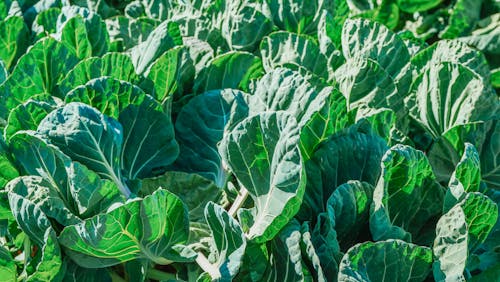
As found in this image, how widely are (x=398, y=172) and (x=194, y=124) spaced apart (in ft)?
1.87

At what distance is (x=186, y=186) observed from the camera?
5.24 feet

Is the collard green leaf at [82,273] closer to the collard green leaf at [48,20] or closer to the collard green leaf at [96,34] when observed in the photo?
the collard green leaf at [96,34]

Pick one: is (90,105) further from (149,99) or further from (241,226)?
(241,226)

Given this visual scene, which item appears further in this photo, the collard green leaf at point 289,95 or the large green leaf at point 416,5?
the large green leaf at point 416,5

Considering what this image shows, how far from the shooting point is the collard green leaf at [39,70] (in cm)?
170

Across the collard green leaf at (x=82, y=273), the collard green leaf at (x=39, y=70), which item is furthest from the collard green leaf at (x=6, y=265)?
the collard green leaf at (x=39, y=70)

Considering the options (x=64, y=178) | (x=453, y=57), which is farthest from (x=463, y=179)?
(x=64, y=178)

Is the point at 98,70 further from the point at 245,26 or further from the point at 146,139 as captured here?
the point at 245,26

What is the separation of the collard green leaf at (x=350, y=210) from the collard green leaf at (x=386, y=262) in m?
0.11

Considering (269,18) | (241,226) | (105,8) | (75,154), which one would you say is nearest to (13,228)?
(75,154)

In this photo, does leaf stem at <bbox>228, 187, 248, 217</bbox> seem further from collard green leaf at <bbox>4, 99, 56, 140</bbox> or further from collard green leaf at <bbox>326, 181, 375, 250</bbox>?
collard green leaf at <bbox>4, 99, 56, 140</bbox>

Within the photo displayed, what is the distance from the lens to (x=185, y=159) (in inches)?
68.0

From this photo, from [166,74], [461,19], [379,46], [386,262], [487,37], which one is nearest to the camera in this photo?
[386,262]

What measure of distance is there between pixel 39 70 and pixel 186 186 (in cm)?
53
